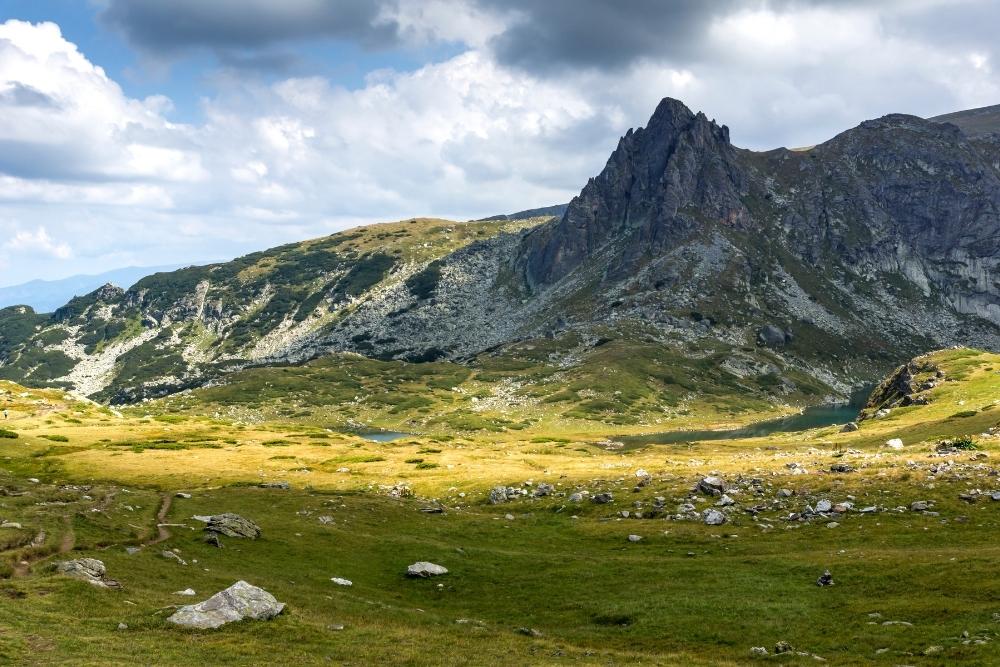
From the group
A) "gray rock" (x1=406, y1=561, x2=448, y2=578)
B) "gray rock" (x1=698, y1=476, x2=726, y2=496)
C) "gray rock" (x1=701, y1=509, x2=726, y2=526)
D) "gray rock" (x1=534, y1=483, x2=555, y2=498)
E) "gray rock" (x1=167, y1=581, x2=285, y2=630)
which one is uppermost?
"gray rock" (x1=167, y1=581, x2=285, y2=630)

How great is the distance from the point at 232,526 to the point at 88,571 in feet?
51.9

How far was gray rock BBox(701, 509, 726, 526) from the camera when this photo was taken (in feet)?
177

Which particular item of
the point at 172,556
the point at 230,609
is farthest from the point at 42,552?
the point at 230,609

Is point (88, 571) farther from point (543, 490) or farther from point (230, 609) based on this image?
point (543, 490)

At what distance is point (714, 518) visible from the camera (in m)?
54.2

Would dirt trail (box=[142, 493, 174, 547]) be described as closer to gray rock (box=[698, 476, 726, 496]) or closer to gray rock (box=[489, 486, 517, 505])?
gray rock (box=[489, 486, 517, 505])

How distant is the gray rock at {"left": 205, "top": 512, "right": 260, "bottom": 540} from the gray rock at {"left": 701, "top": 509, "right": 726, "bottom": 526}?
115 ft

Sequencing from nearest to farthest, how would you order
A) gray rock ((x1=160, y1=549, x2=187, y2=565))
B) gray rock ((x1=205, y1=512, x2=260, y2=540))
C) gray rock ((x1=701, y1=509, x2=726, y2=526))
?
gray rock ((x1=160, y1=549, x2=187, y2=565)) < gray rock ((x1=205, y1=512, x2=260, y2=540)) < gray rock ((x1=701, y1=509, x2=726, y2=526))

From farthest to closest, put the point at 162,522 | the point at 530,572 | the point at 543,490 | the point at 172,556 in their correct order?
1. the point at 543,490
2. the point at 162,522
3. the point at 530,572
4. the point at 172,556

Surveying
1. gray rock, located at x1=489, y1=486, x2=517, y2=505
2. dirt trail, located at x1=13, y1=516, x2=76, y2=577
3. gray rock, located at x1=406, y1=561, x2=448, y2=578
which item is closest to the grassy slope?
dirt trail, located at x1=13, y1=516, x2=76, y2=577

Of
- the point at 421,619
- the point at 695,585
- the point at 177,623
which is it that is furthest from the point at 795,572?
the point at 177,623

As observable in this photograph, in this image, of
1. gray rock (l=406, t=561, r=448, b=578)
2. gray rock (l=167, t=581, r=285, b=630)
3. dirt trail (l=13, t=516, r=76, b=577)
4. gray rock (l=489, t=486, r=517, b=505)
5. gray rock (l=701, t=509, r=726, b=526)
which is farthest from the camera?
gray rock (l=489, t=486, r=517, b=505)

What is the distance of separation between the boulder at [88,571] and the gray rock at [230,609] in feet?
20.9

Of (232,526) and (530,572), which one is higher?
(232,526)
